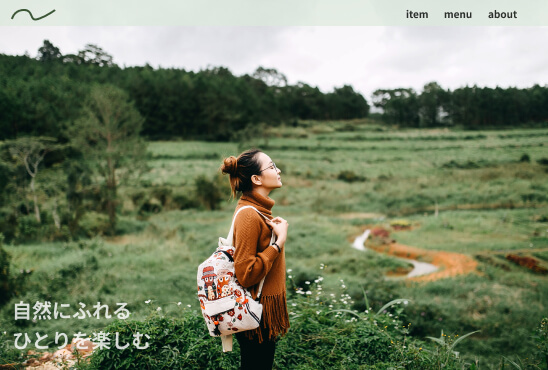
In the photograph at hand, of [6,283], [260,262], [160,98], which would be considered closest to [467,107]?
[6,283]

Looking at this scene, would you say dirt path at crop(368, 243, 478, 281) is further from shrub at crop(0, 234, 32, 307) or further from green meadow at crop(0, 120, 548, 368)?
shrub at crop(0, 234, 32, 307)

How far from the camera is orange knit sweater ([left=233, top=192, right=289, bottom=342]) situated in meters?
1.75

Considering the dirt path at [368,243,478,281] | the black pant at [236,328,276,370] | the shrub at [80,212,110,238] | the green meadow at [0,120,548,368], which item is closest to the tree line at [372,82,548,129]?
the green meadow at [0,120,548,368]

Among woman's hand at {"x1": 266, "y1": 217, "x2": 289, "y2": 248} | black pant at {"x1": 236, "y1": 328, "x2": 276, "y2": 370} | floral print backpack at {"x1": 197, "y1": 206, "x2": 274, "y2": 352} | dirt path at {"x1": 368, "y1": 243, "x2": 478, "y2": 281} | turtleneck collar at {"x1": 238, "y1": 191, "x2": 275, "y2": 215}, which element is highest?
turtleneck collar at {"x1": 238, "y1": 191, "x2": 275, "y2": 215}

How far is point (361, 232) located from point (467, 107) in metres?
13.4

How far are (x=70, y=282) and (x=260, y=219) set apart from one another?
6987mm

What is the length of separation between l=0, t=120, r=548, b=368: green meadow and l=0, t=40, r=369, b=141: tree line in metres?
3.71

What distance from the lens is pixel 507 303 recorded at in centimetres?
820

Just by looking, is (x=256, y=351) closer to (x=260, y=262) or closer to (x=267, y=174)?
(x=260, y=262)

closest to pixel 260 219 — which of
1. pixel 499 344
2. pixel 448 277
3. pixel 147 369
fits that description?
pixel 147 369

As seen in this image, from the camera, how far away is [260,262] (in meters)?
1.75

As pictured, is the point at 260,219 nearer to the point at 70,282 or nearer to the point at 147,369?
the point at 147,369

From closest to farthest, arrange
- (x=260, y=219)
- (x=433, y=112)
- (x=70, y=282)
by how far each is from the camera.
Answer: (x=260, y=219), (x=70, y=282), (x=433, y=112)

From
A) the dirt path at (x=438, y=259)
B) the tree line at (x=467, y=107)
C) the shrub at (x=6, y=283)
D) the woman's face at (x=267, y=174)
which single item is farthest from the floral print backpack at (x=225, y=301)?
the tree line at (x=467, y=107)
